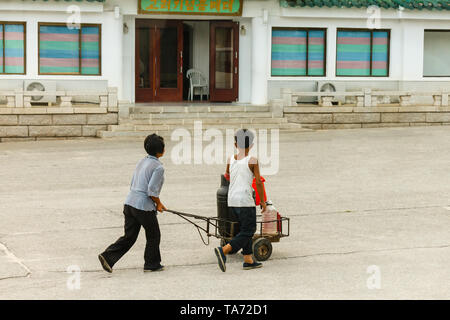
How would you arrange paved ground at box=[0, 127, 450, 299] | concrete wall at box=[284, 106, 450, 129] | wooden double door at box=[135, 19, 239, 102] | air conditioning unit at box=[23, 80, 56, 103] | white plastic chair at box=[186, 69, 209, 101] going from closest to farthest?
paved ground at box=[0, 127, 450, 299]
air conditioning unit at box=[23, 80, 56, 103]
concrete wall at box=[284, 106, 450, 129]
wooden double door at box=[135, 19, 239, 102]
white plastic chair at box=[186, 69, 209, 101]

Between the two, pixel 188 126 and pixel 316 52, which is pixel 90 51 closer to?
pixel 188 126

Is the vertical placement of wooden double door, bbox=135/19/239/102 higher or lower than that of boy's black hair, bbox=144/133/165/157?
higher

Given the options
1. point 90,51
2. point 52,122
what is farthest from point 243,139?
point 90,51

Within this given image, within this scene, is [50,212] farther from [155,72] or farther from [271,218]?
[155,72]

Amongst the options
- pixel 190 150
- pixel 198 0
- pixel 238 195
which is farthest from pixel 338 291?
pixel 198 0

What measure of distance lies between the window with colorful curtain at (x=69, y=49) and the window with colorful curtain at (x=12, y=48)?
58 cm

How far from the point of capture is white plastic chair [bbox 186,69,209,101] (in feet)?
90.6

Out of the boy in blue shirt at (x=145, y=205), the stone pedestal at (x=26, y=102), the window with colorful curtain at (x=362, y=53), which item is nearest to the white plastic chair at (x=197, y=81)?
the window with colorful curtain at (x=362, y=53)

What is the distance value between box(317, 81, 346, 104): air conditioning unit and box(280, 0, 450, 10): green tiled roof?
2.58 meters

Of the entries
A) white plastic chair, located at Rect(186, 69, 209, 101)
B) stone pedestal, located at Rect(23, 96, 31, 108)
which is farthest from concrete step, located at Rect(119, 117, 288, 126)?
white plastic chair, located at Rect(186, 69, 209, 101)

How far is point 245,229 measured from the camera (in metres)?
8.86

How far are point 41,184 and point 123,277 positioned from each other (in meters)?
6.85

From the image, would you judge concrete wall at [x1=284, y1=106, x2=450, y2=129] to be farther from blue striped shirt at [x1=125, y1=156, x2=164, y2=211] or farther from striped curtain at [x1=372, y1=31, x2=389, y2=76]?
blue striped shirt at [x1=125, y1=156, x2=164, y2=211]
